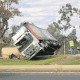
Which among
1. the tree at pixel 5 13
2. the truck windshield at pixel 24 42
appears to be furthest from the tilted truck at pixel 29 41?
the tree at pixel 5 13

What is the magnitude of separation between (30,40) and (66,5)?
88.1 feet

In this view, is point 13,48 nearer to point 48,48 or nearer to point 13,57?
point 13,57

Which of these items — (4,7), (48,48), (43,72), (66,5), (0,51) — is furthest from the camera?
(4,7)

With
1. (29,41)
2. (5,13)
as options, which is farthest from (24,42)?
(5,13)

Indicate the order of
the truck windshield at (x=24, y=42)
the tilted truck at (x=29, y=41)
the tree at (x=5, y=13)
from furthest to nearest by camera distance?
1. the tree at (x=5, y=13)
2. the truck windshield at (x=24, y=42)
3. the tilted truck at (x=29, y=41)

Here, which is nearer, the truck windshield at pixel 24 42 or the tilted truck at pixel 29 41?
the tilted truck at pixel 29 41

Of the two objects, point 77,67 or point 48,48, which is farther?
point 48,48

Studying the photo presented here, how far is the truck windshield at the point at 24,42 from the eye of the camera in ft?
109

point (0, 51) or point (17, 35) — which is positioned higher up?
point (17, 35)

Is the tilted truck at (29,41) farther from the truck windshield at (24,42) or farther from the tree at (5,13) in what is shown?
the tree at (5,13)

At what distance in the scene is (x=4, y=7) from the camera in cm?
6406

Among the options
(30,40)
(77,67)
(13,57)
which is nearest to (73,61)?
(77,67)

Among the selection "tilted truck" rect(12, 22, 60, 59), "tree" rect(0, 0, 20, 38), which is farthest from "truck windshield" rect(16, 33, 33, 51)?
"tree" rect(0, 0, 20, 38)

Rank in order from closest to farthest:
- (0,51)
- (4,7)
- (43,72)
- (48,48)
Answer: (43,72)
(48,48)
(0,51)
(4,7)
